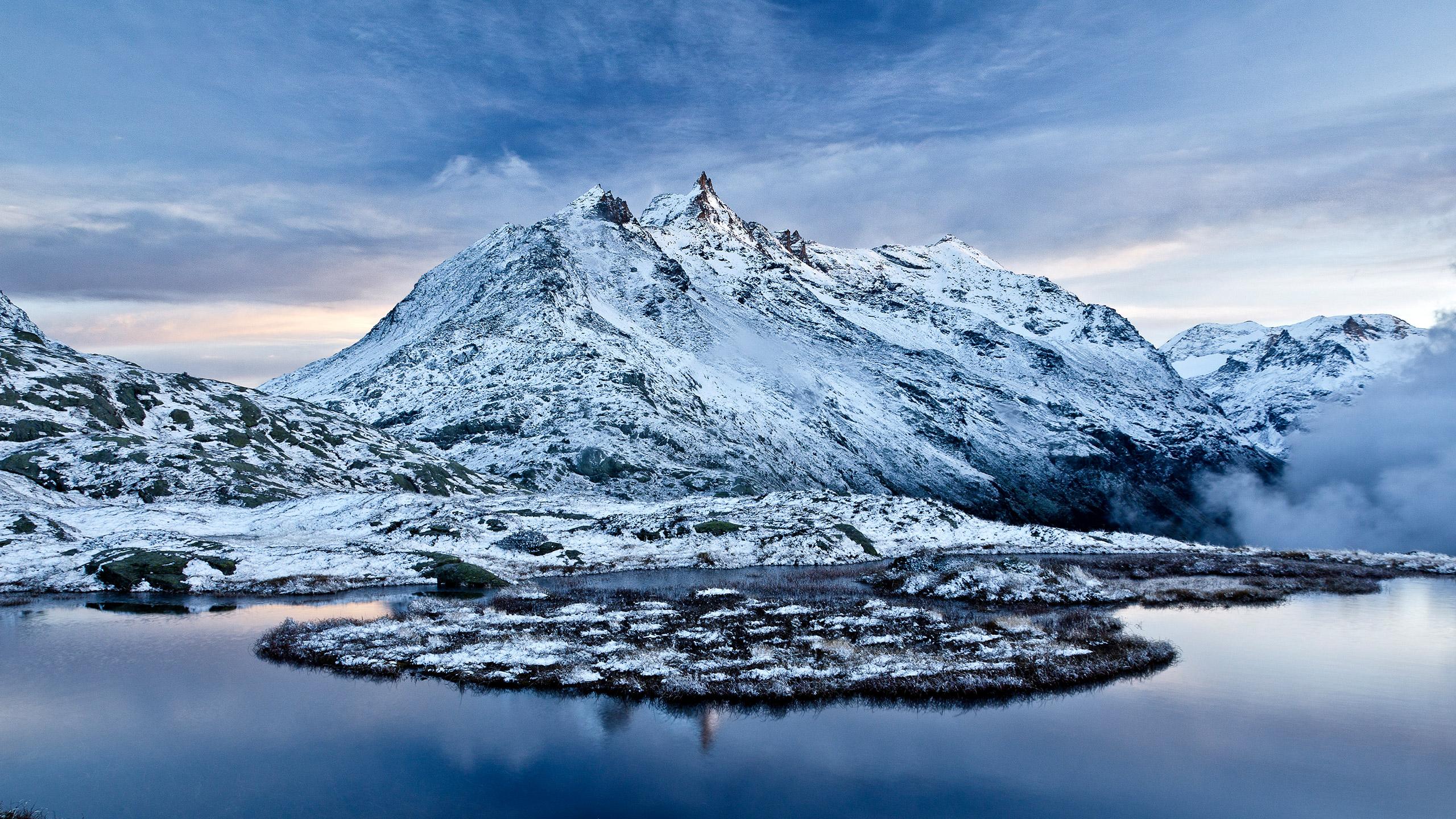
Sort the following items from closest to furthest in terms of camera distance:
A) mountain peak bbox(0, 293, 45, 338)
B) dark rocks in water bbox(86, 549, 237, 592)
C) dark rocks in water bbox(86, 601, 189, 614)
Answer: dark rocks in water bbox(86, 601, 189, 614) → dark rocks in water bbox(86, 549, 237, 592) → mountain peak bbox(0, 293, 45, 338)

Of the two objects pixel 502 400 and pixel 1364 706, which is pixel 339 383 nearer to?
pixel 502 400

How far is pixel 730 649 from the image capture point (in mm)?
36094

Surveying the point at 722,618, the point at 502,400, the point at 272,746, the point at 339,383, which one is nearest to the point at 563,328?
the point at 502,400

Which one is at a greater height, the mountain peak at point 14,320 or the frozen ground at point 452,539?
the mountain peak at point 14,320

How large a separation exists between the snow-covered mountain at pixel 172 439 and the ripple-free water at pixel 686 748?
49088 mm

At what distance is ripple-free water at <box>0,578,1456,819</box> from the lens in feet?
67.8

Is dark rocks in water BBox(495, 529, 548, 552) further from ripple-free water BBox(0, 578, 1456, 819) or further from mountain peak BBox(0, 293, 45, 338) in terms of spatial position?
mountain peak BBox(0, 293, 45, 338)

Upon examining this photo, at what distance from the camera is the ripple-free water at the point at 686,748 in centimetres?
2066

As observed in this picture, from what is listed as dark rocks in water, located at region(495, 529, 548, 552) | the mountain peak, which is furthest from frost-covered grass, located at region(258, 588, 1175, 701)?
the mountain peak

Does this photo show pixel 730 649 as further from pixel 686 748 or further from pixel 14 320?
pixel 14 320

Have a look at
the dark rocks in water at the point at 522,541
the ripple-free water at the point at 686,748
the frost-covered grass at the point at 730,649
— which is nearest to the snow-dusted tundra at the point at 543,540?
the frost-covered grass at the point at 730,649

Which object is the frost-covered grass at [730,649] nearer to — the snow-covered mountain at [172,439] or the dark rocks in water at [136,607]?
the dark rocks in water at [136,607]

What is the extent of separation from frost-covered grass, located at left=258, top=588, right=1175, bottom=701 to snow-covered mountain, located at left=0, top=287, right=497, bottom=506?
154 ft

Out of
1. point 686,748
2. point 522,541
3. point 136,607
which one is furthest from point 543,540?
point 686,748
